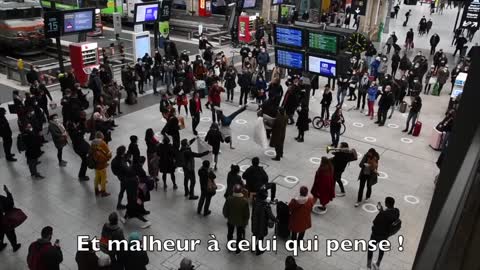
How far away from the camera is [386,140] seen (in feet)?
45.1

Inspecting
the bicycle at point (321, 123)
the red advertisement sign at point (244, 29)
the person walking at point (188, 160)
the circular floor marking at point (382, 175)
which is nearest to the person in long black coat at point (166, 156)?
the person walking at point (188, 160)

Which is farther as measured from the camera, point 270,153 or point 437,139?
point 437,139

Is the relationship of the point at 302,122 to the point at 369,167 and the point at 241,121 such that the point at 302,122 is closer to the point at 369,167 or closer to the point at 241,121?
the point at 241,121

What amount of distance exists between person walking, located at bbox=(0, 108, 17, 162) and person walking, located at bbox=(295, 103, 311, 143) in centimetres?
792

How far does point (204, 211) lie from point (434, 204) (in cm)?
601

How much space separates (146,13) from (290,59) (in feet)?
31.4

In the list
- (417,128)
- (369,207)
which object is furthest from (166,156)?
(417,128)

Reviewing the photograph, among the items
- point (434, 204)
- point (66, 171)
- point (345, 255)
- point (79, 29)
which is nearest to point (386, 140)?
point (345, 255)

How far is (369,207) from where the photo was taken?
972cm

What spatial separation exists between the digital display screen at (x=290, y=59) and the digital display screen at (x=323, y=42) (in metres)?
0.55

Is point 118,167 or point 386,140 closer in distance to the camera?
point 118,167

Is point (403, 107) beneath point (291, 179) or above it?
above

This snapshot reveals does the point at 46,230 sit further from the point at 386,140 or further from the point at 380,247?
the point at 386,140

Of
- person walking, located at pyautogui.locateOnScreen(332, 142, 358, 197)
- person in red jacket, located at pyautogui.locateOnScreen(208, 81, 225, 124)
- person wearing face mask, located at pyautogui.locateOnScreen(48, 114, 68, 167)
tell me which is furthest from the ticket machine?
person walking, located at pyautogui.locateOnScreen(332, 142, 358, 197)
